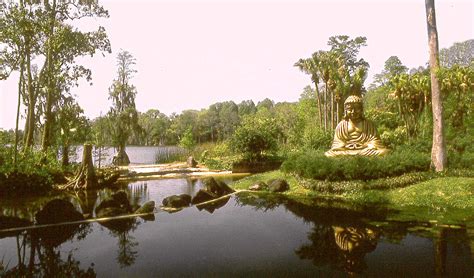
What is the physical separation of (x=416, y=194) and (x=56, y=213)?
1223cm

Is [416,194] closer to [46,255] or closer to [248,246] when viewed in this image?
[248,246]

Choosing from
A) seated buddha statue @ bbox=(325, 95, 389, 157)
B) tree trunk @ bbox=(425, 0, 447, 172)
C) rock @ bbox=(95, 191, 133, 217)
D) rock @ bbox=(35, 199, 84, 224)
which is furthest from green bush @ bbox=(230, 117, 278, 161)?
rock @ bbox=(35, 199, 84, 224)

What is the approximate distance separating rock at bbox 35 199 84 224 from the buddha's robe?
467 inches

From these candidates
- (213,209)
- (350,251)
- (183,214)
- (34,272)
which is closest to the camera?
(34,272)

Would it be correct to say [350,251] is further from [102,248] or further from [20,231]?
[20,231]

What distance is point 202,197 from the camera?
14.8 m

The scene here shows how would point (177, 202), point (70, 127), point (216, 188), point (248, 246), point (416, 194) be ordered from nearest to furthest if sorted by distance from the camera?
point (248, 246), point (416, 194), point (177, 202), point (216, 188), point (70, 127)

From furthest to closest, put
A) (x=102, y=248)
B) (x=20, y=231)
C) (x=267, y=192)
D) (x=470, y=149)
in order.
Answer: (x=470, y=149)
(x=267, y=192)
(x=20, y=231)
(x=102, y=248)

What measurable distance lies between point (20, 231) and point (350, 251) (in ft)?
28.7

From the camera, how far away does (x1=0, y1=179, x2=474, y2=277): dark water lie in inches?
280

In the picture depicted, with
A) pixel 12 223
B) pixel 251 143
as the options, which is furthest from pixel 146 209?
pixel 251 143

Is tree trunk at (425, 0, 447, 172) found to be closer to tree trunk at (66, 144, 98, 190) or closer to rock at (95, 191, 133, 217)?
rock at (95, 191, 133, 217)

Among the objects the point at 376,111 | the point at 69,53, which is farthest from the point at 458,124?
the point at 69,53

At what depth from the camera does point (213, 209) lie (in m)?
13.3
